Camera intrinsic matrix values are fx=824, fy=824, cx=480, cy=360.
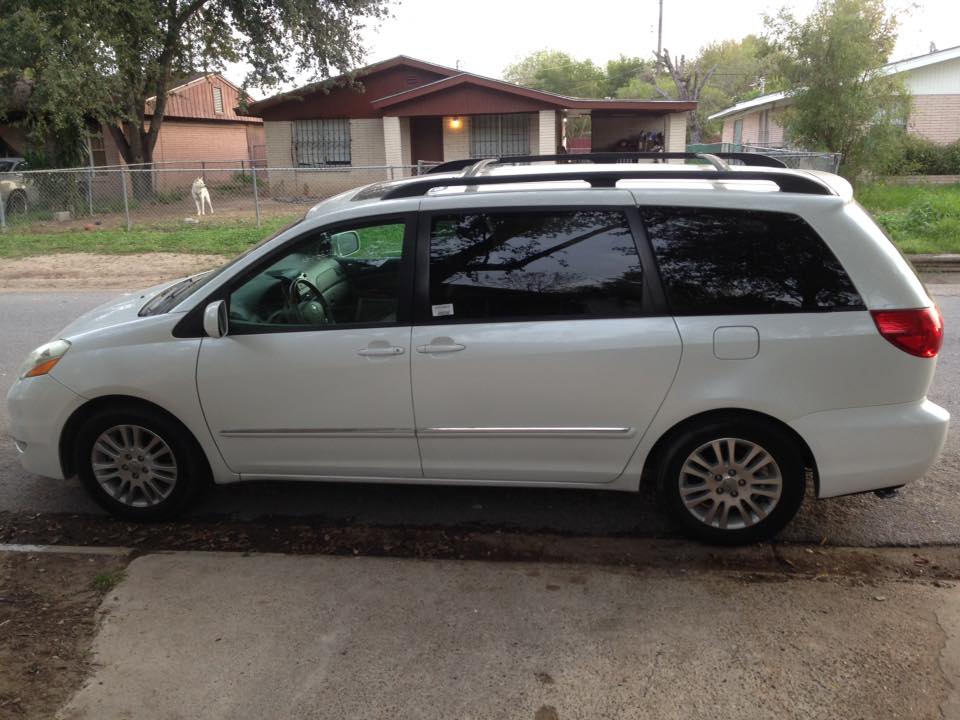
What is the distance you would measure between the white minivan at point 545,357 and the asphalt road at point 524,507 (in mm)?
364

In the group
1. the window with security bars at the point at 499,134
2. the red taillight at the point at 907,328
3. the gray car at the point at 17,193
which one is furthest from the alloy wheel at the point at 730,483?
the window with security bars at the point at 499,134

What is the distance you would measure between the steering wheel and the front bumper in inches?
46.9

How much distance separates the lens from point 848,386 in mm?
3740

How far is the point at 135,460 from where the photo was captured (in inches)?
170

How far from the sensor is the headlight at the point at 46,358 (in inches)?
168

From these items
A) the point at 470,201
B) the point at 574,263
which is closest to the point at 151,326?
the point at 470,201

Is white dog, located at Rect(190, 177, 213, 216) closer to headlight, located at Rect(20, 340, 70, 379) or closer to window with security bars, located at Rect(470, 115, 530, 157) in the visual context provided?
window with security bars, located at Rect(470, 115, 530, 157)

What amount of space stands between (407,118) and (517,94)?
402cm

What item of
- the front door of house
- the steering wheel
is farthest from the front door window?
the front door of house

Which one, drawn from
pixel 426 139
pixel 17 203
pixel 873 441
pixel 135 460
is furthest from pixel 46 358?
pixel 426 139

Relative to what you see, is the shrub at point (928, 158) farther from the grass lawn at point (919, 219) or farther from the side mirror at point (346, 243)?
the side mirror at point (346, 243)

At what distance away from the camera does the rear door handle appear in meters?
3.89

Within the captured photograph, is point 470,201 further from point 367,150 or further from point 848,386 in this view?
point 367,150

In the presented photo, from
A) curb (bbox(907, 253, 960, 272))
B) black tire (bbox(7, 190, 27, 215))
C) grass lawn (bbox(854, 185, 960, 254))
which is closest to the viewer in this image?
curb (bbox(907, 253, 960, 272))
